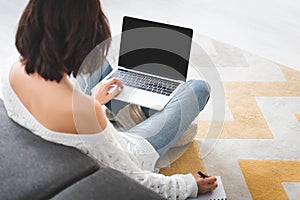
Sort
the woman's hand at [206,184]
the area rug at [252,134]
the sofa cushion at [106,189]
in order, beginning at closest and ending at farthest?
the sofa cushion at [106,189], the woman's hand at [206,184], the area rug at [252,134]

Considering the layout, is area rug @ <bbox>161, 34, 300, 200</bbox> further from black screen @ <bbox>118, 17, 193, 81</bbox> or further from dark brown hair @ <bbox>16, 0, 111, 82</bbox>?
dark brown hair @ <bbox>16, 0, 111, 82</bbox>

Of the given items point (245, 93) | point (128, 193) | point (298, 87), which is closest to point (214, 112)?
point (245, 93)

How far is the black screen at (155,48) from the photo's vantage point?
2.23 m

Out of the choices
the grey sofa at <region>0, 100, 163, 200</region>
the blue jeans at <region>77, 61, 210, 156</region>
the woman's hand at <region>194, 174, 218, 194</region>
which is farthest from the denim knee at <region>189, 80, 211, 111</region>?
the grey sofa at <region>0, 100, 163, 200</region>

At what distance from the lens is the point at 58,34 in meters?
1.50

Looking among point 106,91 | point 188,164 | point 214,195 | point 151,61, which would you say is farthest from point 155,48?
point 214,195

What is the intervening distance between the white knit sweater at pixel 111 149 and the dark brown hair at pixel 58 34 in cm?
16

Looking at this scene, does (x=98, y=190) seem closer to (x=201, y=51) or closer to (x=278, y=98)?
(x=278, y=98)

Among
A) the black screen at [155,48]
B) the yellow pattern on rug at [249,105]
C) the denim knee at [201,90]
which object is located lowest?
the yellow pattern on rug at [249,105]

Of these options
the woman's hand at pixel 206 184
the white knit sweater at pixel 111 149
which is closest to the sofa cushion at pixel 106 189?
the white knit sweater at pixel 111 149

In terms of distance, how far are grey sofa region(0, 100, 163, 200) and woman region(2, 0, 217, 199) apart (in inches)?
1.9

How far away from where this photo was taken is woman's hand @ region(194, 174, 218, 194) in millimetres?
1975

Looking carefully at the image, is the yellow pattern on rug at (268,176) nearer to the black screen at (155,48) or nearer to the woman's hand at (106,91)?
the black screen at (155,48)

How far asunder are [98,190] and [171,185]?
1.37ft
